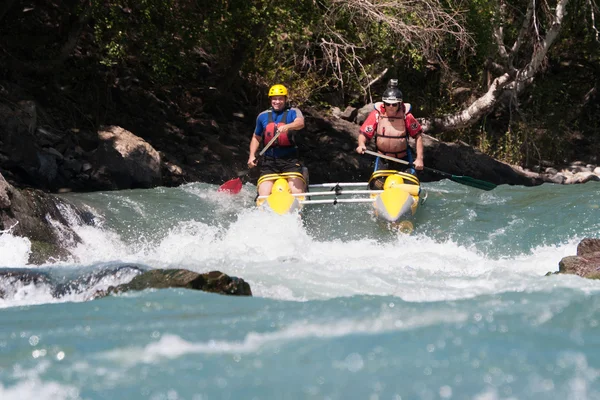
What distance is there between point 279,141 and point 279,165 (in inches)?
10.0

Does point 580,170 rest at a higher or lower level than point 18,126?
Answer: lower

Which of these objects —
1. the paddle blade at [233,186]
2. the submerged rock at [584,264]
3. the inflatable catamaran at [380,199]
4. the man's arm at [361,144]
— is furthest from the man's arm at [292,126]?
the submerged rock at [584,264]

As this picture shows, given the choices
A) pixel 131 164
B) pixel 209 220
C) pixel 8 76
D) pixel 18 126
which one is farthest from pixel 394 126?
pixel 8 76

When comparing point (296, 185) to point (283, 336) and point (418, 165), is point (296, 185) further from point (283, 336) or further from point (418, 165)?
point (283, 336)

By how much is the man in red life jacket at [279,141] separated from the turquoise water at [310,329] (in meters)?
1.32

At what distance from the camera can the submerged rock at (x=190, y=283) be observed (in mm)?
4785

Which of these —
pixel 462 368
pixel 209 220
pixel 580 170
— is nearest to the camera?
pixel 462 368

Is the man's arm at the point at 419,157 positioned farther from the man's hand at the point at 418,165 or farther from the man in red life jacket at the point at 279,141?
the man in red life jacket at the point at 279,141

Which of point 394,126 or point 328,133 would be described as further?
point 328,133

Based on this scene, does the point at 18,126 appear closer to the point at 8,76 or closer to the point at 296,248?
the point at 8,76

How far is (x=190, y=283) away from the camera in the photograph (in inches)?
189

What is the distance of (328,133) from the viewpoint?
1275 centimetres

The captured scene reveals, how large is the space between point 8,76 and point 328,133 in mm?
4603

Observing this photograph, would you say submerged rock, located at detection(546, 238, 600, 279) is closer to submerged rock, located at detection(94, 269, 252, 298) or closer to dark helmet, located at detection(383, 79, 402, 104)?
submerged rock, located at detection(94, 269, 252, 298)
